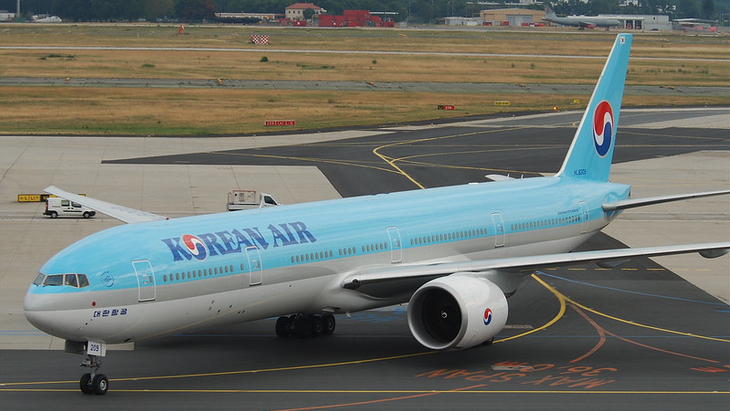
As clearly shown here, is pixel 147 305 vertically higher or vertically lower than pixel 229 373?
higher

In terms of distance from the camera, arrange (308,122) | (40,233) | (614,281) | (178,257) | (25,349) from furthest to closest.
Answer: (308,122) < (40,233) < (614,281) < (25,349) < (178,257)

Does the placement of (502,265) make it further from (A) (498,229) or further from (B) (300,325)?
(B) (300,325)

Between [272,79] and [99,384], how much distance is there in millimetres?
109539

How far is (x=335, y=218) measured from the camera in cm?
3372

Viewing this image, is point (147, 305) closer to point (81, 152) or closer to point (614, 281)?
point (614, 281)

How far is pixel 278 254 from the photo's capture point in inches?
1229

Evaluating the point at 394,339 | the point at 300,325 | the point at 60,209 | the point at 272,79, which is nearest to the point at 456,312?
the point at 394,339

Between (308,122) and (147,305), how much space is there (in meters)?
72.2

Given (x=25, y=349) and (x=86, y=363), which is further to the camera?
(x=25, y=349)

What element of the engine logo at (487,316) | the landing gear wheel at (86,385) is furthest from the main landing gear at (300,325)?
the landing gear wheel at (86,385)

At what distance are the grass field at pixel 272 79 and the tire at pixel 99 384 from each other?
63744 mm

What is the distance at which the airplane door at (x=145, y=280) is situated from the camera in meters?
28.1

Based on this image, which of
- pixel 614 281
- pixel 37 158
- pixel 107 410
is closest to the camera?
pixel 107 410

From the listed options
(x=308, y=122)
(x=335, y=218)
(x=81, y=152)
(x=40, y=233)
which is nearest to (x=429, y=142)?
(x=308, y=122)
